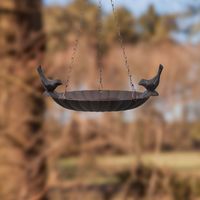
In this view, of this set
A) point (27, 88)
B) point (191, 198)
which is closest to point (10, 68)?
point (27, 88)

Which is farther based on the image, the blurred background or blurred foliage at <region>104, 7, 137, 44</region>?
blurred foliage at <region>104, 7, 137, 44</region>

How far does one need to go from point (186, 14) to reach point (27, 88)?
3351mm

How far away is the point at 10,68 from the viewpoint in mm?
6246

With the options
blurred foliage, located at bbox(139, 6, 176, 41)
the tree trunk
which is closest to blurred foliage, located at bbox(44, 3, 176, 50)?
blurred foliage, located at bbox(139, 6, 176, 41)

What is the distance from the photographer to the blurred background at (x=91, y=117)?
6.28m

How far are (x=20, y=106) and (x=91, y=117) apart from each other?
95 centimetres

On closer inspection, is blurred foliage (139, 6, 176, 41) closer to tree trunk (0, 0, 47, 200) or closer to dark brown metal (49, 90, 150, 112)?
tree trunk (0, 0, 47, 200)

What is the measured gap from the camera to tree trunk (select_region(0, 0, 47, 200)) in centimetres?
618

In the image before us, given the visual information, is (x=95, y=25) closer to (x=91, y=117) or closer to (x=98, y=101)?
(x=91, y=117)

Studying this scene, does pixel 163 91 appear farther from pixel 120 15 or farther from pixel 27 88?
pixel 27 88

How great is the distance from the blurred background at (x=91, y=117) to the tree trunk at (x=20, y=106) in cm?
1

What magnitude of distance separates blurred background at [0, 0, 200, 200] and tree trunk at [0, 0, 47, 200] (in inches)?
0.5

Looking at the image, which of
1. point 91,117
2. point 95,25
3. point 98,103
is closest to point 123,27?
point 95,25

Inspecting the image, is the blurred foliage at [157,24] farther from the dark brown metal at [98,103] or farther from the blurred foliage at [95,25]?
the dark brown metal at [98,103]
